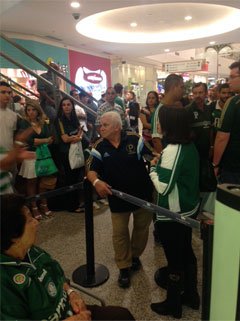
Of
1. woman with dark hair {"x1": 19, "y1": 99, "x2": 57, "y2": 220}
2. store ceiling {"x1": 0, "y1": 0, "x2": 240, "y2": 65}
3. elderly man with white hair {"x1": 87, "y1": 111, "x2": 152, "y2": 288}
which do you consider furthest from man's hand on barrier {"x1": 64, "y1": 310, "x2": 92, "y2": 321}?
store ceiling {"x1": 0, "y1": 0, "x2": 240, "y2": 65}

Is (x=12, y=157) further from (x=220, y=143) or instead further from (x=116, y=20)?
(x=116, y=20)

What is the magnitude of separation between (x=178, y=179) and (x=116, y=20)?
840cm

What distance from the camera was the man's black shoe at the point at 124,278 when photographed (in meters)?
2.29

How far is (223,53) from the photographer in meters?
17.8

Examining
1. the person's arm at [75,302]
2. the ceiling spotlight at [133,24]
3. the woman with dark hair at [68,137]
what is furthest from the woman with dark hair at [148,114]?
the ceiling spotlight at [133,24]

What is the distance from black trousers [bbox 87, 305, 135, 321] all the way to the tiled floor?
2.17 ft

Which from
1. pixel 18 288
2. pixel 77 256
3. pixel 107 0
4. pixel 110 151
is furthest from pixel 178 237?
pixel 107 0

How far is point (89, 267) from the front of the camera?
2.38 m

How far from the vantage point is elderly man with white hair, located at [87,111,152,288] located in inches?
86.0

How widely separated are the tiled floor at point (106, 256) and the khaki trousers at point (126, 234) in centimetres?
20

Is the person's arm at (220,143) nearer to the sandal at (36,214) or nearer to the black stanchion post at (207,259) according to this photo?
the black stanchion post at (207,259)

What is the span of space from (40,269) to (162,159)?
0.89 meters

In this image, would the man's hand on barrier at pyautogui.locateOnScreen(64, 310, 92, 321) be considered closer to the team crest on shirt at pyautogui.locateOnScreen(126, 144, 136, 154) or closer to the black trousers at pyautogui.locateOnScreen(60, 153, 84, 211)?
the team crest on shirt at pyautogui.locateOnScreen(126, 144, 136, 154)

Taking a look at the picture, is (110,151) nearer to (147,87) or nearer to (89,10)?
(89,10)
